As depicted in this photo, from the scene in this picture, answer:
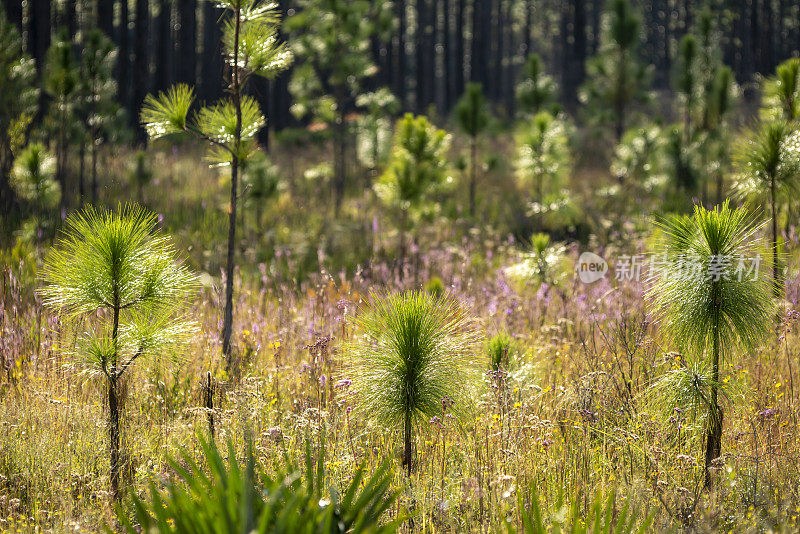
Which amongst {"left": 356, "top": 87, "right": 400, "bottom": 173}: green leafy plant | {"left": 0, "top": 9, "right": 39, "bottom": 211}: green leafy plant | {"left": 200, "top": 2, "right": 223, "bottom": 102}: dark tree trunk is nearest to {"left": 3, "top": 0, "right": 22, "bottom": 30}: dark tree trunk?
{"left": 0, "top": 9, "right": 39, "bottom": 211}: green leafy plant

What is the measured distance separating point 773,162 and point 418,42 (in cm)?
2708

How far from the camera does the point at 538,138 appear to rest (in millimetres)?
9859

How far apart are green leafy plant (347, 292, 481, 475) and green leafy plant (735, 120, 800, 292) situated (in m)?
2.66

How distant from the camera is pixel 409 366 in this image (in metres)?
2.94

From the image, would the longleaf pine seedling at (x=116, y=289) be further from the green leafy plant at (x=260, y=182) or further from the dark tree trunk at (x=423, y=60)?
the dark tree trunk at (x=423, y=60)

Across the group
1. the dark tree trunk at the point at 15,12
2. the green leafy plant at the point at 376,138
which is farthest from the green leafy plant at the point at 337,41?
the dark tree trunk at the point at 15,12

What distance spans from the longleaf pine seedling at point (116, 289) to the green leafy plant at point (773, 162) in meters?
3.84

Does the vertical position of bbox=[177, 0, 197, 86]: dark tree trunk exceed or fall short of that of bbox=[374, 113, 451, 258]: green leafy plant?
it exceeds it

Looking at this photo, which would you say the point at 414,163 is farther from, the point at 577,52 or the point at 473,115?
the point at 577,52

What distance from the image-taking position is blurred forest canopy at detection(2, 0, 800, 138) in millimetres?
16281

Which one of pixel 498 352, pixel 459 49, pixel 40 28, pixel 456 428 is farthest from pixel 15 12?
pixel 459 49

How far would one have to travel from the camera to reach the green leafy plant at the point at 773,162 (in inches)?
171

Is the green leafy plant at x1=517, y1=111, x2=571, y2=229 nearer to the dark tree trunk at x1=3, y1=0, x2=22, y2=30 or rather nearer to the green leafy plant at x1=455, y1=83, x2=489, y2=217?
the green leafy plant at x1=455, y1=83, x2=489, y2=217

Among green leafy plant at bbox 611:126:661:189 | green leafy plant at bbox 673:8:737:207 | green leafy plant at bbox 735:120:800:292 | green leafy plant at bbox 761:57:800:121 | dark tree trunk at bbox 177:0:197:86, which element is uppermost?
dark tree trunk at bbox 177:0:197:86
